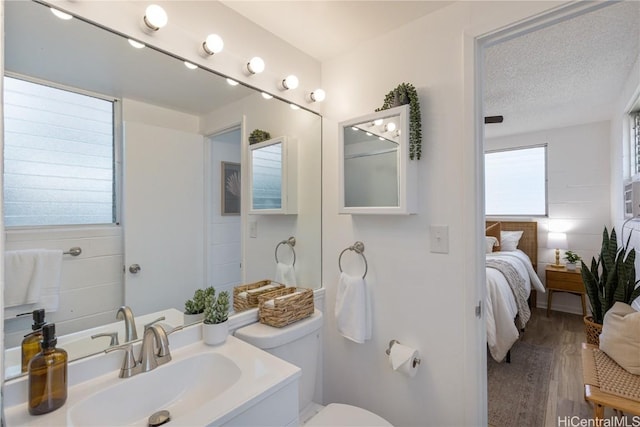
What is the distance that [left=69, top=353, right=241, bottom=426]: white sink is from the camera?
33.4 inches

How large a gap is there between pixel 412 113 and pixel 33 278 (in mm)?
1566

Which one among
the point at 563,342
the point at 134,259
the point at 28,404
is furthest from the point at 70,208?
the point at 563,342

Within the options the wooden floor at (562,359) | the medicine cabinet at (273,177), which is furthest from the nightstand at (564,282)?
the medicine cabinet at (273,177)

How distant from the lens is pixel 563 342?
2.92 m

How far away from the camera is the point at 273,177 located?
5.47ft

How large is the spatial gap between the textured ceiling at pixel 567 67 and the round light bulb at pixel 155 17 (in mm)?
1985

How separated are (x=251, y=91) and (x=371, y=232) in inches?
38.2

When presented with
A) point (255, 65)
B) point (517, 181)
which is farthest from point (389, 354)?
point (517, 181)

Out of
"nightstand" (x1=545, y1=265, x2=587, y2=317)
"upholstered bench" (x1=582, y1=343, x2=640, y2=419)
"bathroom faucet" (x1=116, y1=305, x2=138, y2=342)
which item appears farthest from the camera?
"nightstand" (x1=545, y1=265, x2=587, y2=317)

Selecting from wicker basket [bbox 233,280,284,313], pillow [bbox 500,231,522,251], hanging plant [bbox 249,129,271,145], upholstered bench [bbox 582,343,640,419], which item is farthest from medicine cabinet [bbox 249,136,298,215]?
pillow [bbox 500,231,522,251]

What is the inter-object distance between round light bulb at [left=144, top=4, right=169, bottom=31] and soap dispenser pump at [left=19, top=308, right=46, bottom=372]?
1025mm

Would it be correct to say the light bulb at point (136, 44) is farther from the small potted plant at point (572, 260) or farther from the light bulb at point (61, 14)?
the small potted plant at point (572, 260)

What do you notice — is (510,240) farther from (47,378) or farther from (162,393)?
(47,378)

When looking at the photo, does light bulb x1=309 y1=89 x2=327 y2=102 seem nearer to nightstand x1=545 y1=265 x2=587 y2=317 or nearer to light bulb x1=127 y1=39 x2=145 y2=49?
A: light bulb x1=127 y1=39 x2=145 y2=49
